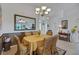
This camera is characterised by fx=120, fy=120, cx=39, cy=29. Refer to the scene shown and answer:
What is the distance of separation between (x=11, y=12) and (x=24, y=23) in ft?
0.94

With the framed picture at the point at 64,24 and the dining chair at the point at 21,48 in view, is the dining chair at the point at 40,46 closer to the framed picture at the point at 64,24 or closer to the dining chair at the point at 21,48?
the dining chair at the point at 21,48

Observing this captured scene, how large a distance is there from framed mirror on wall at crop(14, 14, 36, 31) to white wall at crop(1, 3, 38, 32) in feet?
0.20

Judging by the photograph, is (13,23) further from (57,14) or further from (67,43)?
(67,43)

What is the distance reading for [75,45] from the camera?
2.06 m

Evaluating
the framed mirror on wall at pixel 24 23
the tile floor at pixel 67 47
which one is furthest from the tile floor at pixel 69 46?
the framed mirror on wall at pixel 24 23

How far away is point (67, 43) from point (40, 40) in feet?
1.53

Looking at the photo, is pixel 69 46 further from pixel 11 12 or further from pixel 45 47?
pixel 11 12

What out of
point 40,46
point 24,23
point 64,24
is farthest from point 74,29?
point 24,23

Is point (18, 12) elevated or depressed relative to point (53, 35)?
elevated

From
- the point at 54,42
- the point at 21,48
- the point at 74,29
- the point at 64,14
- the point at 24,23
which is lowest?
the point at 21,48

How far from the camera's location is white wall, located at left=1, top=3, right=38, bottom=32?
2.01 m

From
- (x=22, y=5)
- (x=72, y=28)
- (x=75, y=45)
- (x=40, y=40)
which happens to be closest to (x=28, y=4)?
(x=22, y=5)

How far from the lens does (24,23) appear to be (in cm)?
208

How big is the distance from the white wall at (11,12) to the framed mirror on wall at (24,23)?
2.4 inches
